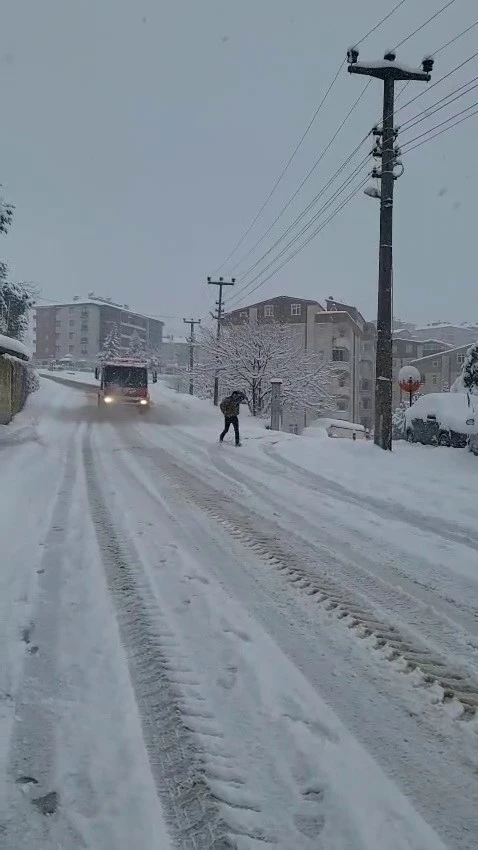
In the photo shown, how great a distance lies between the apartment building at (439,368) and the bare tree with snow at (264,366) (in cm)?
3397

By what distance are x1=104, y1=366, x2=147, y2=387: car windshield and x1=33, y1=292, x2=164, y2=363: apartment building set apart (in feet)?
253

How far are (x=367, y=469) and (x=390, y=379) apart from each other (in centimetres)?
340

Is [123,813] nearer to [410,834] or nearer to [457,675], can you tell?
[410,834]

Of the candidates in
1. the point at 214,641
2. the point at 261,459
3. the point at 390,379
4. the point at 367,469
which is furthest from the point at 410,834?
the point at 390,379

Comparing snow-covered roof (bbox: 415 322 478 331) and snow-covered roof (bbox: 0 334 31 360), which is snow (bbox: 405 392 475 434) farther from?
snow-covered roof (bbox: 415 322 478 331)

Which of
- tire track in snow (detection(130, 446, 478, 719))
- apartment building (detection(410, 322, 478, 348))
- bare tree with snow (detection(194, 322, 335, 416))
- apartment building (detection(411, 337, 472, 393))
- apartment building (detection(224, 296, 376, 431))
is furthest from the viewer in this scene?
apartment building (detection(410, 322, 478, 348))

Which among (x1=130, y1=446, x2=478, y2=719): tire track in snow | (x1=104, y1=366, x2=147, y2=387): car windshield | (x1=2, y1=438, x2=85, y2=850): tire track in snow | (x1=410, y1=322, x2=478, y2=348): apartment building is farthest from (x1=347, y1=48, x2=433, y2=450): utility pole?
(x1=410, y1=322, x2=478, y2=348): apartment building

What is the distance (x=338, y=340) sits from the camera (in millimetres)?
59781

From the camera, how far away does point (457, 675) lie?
3289 mm

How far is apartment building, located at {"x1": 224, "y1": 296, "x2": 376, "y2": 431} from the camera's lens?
5869cm

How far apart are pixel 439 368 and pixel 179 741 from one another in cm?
7363

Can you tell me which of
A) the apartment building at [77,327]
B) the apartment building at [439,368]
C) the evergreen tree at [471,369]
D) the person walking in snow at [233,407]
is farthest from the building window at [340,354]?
the apartment building at [77,327]

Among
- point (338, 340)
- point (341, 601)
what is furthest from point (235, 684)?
point (338, 340)

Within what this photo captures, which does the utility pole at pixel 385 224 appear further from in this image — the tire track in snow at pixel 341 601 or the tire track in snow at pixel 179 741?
the tire track in snow at pixel 179 741
